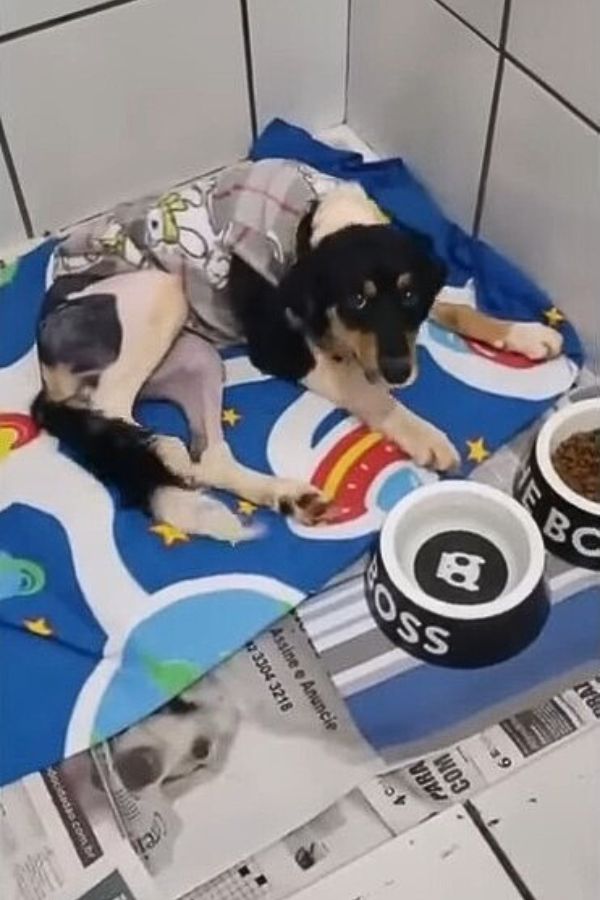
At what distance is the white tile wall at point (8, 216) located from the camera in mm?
1104

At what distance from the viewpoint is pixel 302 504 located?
38.2 inches

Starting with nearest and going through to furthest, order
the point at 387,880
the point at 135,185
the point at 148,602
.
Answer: the point at 387,880 < the point at 148,602 < the point at 135,185

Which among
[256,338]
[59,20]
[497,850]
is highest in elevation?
[59,20]

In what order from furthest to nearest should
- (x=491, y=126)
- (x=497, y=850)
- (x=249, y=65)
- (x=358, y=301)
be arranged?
(x=249, y=65) → (x=491, y=126) → (x=358, y=301) → (x=497, y=850)

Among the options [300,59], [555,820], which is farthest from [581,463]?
[300,59]

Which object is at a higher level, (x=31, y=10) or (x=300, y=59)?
(x=31, y=10)

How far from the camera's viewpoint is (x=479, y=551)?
3.10ft

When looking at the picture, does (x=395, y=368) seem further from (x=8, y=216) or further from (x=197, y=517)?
(x=8, y=216)

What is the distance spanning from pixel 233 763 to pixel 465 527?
0.23 metres

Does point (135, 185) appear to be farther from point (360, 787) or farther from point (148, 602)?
point (360, 787)

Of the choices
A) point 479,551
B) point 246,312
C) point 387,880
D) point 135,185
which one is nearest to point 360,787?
point 387,880

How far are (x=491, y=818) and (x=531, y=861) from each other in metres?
0.04

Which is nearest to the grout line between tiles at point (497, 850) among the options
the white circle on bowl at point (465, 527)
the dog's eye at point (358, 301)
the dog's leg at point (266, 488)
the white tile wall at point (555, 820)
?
the white tile wall at point (555, 820)

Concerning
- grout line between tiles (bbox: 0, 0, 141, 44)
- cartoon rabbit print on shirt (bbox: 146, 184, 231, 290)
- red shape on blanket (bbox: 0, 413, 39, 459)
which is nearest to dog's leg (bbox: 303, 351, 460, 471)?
cartoon rabbit print on shirt (bbox: 146, 184, 231, 290)
